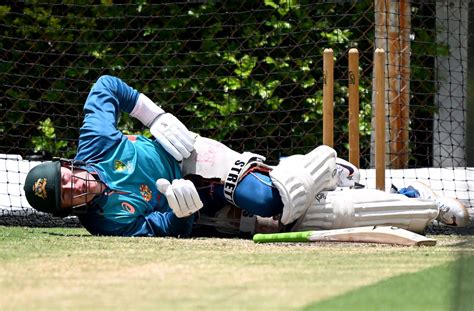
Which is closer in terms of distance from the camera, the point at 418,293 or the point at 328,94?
the point at 418,293

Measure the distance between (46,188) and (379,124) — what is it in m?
2.15

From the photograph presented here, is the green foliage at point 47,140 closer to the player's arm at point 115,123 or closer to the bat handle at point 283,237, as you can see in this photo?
the player's arm at point 115,123

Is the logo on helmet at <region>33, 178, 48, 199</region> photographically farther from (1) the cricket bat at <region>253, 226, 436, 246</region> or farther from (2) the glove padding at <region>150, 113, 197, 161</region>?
(1) the cricket bat at <region>253, 226, 436, 246</region>

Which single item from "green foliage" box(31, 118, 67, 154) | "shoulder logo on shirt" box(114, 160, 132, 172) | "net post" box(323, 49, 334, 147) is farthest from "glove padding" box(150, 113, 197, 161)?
"green foliage" box(31, 118, 67, 154)

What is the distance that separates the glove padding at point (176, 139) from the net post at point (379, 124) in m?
1.31

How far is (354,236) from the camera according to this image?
17.5 feet

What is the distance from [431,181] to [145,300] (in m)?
4.29

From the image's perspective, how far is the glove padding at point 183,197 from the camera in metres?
5.33

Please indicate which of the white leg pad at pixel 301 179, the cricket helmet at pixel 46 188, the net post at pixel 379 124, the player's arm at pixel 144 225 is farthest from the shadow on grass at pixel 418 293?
the net post at pixel 379 124

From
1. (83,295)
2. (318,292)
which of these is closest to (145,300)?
(83,295)

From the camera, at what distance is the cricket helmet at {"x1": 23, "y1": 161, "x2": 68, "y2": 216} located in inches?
213

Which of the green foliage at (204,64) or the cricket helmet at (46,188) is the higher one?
the green foliage at (204,64)

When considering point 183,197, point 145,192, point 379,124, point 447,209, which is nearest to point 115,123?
point 145,192

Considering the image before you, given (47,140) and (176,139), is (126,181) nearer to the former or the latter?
(176,139)
